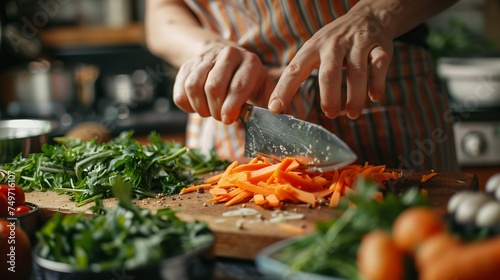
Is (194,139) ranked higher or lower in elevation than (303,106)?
lower

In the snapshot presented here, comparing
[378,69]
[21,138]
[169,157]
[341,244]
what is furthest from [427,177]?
[21,138]

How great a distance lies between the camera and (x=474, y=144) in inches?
123

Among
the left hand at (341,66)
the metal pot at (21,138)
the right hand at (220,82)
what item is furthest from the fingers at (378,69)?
the metal pot at (21,138)

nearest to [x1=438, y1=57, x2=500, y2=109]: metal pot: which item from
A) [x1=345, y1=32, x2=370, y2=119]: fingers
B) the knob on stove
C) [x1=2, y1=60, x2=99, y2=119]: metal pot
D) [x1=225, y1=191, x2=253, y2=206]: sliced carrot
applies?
the knob on stove

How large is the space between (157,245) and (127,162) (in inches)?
28.8

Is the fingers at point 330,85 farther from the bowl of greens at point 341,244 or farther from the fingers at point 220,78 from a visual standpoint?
the bowl of greens at point 341,244

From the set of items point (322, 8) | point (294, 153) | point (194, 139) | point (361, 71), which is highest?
point (322, 8)

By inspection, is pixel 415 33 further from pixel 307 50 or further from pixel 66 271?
pixel 66 271

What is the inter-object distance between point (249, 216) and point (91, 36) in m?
3.87

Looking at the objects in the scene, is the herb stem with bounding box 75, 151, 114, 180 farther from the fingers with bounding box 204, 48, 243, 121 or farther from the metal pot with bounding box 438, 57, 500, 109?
the metal pot with bounding box 438, 57, 500, 109

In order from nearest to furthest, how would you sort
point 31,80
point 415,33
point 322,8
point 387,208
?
1. point 387,208
2. point 322,8
3. point 415,33
4. point 31,80

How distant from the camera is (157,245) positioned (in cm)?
94

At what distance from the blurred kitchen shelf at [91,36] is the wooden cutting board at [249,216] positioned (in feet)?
10.5

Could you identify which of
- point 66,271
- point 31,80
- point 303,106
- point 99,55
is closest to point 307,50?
point 303,106
